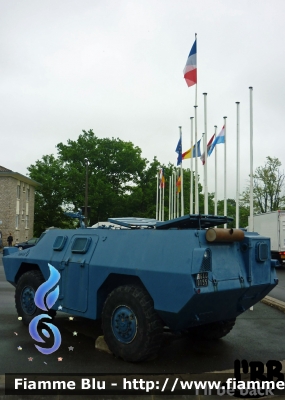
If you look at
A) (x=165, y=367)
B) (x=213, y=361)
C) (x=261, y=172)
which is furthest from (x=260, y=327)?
(x=261, y=172)

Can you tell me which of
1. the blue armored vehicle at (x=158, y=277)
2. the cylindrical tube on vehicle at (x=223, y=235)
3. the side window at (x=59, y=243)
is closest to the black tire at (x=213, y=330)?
the blue armored vehicle at (x=158, y=277)

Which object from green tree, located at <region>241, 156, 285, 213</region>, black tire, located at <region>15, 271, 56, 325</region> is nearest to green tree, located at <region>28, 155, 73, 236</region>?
green tree, located at <region>241, 156, 285, 213</region>

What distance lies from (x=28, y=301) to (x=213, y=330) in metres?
2.85

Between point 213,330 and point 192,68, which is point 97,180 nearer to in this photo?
point 192,68

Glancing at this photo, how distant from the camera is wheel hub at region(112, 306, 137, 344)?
5922 mm

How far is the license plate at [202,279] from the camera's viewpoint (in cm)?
547

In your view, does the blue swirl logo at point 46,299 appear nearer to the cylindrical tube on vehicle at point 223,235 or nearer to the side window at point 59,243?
the side window at point 59,243

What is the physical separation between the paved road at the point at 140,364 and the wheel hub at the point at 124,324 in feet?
1.00

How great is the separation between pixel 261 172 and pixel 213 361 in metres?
41.5

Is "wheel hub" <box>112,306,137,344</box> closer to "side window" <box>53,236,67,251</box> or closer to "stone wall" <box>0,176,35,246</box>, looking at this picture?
"side window" <box>53,236,67,251</box>

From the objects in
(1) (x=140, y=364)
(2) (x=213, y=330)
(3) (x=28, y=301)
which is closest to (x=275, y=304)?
(2) (x=213, y=330)

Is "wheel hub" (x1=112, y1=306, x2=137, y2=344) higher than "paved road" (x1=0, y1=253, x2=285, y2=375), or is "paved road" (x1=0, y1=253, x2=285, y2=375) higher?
"wheel hub" (x1=112, y1=306, x2=137, y2=344)

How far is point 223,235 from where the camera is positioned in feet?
19.0

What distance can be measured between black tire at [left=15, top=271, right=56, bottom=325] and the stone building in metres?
38.0
